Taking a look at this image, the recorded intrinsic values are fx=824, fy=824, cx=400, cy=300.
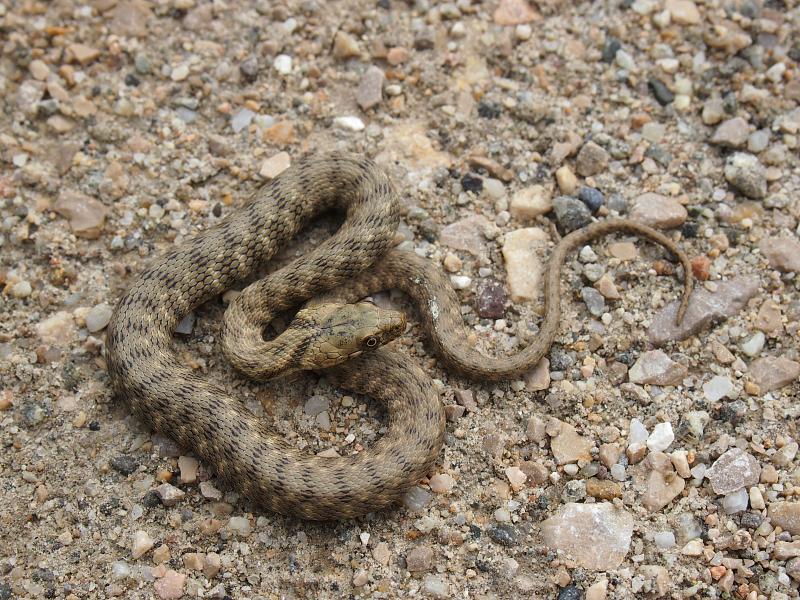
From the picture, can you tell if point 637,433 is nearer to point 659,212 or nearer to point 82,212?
point 659,212

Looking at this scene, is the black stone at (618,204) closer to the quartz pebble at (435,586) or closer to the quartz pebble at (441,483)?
the quartz pebble at (441,483)

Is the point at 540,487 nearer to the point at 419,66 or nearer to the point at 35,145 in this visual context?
the point at 419,66

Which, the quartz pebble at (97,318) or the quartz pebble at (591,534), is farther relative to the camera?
the quartz pebble at (97,318)

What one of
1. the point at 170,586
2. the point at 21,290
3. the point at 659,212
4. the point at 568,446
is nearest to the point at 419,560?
the point at 568,446

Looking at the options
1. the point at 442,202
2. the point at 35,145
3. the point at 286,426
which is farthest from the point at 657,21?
the point at 35,145

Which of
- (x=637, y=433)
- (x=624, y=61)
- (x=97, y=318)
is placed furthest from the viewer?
(x=624, y=61)

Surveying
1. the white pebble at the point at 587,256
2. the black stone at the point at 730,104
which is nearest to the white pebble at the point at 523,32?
the black stone at the point at 730,104
